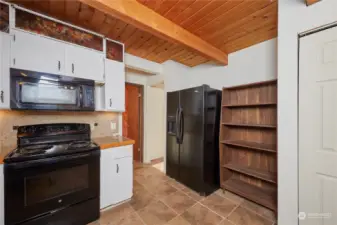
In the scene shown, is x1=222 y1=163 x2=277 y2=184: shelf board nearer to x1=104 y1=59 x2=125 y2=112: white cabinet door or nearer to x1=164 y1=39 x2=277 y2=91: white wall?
x1=164 y1=39 x2=277 y2=91: white wall

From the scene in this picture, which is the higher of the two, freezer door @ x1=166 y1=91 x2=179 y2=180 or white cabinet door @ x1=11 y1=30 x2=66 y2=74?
white cabinet door @ x1=11 y1=30 x2=66 y2=74

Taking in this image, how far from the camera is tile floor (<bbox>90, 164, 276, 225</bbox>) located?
177cm

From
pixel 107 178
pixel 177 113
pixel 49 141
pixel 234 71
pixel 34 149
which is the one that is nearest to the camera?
pixel 34 149

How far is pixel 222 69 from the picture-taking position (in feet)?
8.77

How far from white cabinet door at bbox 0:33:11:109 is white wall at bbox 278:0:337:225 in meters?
2.85

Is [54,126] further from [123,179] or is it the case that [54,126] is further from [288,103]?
[288,103]

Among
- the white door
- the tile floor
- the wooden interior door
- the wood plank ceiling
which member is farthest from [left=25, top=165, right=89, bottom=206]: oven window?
the white door

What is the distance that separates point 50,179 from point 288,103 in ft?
8.58

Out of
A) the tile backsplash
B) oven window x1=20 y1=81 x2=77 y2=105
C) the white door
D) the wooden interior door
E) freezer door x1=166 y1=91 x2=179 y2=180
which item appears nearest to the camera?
the white door

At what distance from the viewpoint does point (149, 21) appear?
1.50 m

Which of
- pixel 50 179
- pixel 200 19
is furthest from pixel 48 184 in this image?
pixel 200 19

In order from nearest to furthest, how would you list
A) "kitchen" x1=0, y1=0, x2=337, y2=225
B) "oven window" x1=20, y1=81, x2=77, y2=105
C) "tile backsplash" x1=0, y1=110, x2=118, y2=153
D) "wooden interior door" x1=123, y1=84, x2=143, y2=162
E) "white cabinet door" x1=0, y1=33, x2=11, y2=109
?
"kitchen" x1=0, y1=0, x2=337, y2=225 < "white cabinet door" x1=0, y1=33, x2=11, y2=109 < "oven window" x1=20, y1=81, x2=77, y2=105 < "tile backsplash" x1=0, y1=110, x2=118, y2=153 < "wooden interior door" x1=123, y1=84, x2=143, y2=162

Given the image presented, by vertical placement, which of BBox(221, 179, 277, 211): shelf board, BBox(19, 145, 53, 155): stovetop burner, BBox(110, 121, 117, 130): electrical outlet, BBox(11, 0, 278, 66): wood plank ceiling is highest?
BBox(11, 0, 278, 66): wood plank ceiling

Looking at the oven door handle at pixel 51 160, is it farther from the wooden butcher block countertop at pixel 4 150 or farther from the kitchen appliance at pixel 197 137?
the kitchen appliance at pixel 197 137
